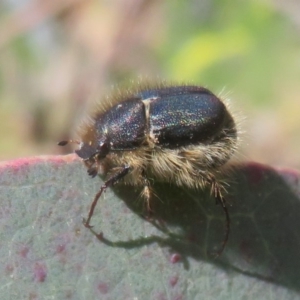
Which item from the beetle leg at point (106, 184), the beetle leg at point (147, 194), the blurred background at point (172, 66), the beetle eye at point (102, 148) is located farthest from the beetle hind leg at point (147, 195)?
the blurred background at point (172, 66)

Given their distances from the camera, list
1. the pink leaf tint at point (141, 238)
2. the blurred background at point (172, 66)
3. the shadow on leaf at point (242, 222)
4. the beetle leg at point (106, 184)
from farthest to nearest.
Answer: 1. the blurred background at point (172, 66)
2. the shadow on leaf at point (242, 222)
3. the beetle leg at point (106, 184)
4. the pink leaf tint at point (141, 238)

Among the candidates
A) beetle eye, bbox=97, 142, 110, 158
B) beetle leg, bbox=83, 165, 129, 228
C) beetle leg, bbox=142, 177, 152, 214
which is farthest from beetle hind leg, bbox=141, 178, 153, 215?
beetle eye, bbox=97, 142, 110, 158

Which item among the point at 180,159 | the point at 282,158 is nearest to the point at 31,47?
the point at 282,158

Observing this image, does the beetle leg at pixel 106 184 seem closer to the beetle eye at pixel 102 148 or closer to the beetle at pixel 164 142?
the beetle at pixel 164 142

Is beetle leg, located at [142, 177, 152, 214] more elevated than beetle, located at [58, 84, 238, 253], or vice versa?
beetle, located at [58, 84, 238, 253]

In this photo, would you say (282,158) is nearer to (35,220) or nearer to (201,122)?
(201,122)

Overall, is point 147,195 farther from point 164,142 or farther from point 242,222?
point 242,222

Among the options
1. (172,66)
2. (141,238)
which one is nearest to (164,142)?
(141,238)

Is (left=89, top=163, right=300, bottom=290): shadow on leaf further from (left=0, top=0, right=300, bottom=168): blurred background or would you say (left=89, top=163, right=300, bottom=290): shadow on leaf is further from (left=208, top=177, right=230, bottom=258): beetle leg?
(left=0, top=0, right=300, bottom=168): blurred background
